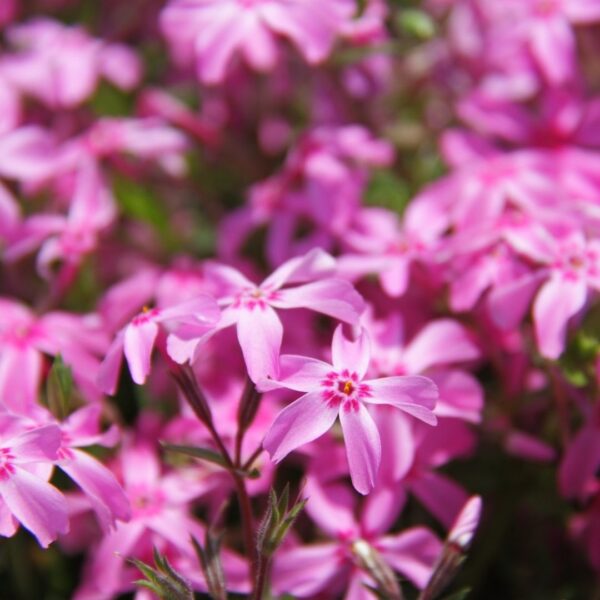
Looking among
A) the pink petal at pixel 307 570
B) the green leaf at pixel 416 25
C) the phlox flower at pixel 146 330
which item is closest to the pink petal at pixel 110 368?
the phlox flower at pixel 146 330

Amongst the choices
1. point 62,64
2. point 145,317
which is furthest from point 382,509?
point 62,64

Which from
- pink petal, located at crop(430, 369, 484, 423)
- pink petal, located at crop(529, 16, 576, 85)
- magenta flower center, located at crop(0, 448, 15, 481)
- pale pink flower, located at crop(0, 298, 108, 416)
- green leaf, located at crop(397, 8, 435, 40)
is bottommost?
pale pink flower, located at crop(0, 298, 108, 416)

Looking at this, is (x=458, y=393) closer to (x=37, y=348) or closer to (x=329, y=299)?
(x=329, y=299)

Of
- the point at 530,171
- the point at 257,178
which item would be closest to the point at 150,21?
the point at 257,178

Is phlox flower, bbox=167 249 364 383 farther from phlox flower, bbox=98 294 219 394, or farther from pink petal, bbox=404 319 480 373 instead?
pink petal, bbox=404 319 480 373

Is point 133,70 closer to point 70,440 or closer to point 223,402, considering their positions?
point 223,402

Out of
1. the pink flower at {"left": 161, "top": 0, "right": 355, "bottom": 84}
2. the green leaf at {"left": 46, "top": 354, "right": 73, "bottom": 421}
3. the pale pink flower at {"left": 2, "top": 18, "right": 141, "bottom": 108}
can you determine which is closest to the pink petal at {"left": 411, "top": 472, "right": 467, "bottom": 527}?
the green leaf at {"left": 46, "top": 354, "right": 73, "bottom": 421}

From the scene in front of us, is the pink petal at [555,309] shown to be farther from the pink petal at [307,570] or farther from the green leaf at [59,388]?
the green leaf at [59,388]

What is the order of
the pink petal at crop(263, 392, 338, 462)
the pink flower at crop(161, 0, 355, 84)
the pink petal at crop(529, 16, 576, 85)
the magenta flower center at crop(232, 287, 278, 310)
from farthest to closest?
the pink petal at crop(529, 16, 576, 85), the pink flower at crop(161, 0, 355, 84), the magenta flower center at crop(232, 287, 278, 310), the pink petal at crop(263, 392, 338, 462)
